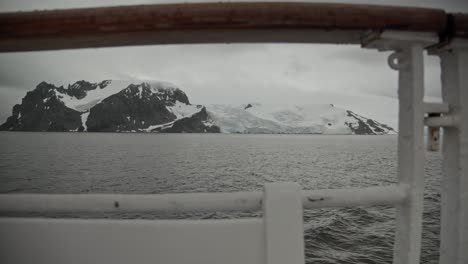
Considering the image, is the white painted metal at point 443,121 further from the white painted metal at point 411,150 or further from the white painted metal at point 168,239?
the white painted metal at point 168,239

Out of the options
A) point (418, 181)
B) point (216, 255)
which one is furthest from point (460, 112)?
point (216, 255)

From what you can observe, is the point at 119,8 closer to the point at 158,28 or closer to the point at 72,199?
the point at 158,28

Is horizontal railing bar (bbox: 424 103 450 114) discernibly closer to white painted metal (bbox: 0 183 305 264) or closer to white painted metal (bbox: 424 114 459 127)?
white painted metal (bbox: 424 114 459 127)

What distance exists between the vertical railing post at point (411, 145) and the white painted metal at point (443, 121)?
8cm

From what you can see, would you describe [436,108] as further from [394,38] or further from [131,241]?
[131,241]

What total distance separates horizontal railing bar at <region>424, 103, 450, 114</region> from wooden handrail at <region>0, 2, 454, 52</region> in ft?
1.25

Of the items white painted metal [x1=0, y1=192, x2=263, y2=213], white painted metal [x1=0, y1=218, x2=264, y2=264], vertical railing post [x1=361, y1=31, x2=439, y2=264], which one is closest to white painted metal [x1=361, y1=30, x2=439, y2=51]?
vertical railing post [x1=361, y1=31, x2=439, y2=264]

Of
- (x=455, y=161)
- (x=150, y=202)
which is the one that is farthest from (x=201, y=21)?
(x=455, y=161)

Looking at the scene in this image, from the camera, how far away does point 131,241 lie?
1467 millimetres

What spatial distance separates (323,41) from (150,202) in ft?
4.08

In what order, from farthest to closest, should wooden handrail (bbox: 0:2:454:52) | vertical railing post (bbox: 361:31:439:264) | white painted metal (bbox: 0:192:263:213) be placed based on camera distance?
vertical railing post (bbox: 361:31:439:264) < white painted metal (bbox: 0:192:263:213) < wooden handrail (bbox: 0:2:454:52)

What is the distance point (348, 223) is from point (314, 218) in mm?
1682

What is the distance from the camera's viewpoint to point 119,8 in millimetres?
1330

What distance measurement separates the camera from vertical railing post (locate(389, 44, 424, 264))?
155 centimetres
